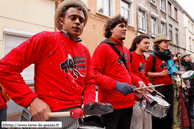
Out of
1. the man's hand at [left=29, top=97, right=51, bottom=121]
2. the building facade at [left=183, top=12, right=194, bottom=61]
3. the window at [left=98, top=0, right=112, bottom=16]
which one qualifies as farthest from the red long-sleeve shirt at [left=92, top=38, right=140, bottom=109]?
the building facade at [left=183, top=12, right=194, bottom=61]

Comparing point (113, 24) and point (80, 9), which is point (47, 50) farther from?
point (113, 24)

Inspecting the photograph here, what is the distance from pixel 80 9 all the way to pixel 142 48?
2155 mm

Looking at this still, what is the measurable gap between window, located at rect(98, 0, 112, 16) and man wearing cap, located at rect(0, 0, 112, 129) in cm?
803

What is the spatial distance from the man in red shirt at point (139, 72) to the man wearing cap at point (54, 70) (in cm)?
132

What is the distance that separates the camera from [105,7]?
9.45m

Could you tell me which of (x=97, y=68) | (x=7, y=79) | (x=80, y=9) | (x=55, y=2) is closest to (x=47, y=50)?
(x=7, y=79)

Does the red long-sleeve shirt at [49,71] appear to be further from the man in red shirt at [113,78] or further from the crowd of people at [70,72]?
the man in red shirt at [113,78]

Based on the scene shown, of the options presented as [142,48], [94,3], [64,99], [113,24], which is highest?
[94,3]

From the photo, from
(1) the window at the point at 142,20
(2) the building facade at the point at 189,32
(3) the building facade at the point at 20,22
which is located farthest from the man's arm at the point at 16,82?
(2) the building facade at the point at 189,32

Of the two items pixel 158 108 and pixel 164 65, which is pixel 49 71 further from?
pixel 164 65

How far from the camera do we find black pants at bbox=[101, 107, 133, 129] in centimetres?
208

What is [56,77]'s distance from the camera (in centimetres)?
124

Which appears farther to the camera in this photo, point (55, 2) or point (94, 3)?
point (94, 3)

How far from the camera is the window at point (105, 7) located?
909 centimetres
